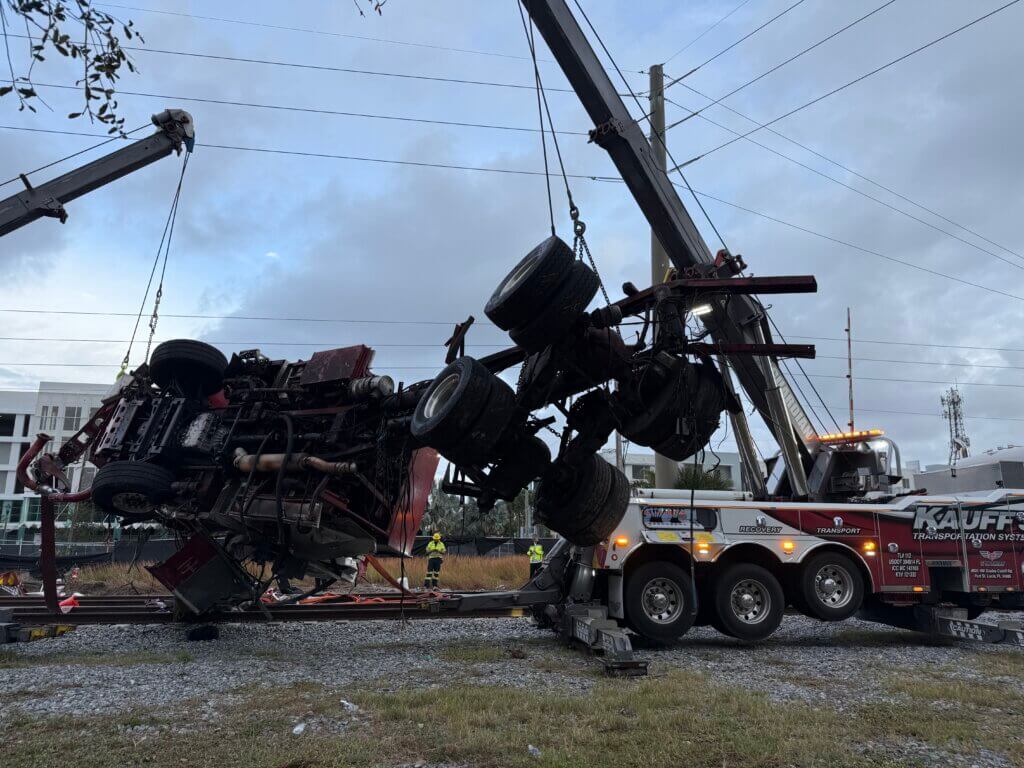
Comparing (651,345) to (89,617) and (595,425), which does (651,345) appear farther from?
(89,617)

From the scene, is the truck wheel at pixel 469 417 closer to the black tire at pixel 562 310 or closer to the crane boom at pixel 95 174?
the black tire at pixel 562 310

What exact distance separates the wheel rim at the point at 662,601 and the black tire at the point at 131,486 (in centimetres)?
557

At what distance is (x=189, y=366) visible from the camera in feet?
27.3

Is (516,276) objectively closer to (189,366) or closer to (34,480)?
(189,366)

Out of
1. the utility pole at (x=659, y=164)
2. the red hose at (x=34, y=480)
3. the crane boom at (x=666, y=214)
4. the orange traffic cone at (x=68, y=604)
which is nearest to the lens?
the red hose at (x=34, y=480)

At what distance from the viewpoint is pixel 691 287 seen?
5.84 metres

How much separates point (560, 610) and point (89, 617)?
571cm

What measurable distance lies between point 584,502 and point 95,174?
30.6 ft

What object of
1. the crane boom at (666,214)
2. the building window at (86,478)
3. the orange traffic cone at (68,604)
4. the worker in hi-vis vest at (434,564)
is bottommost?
the orange traffic cone at (68,604)

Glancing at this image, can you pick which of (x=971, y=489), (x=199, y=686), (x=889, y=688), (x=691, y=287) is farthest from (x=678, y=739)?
(x=971, y=489)

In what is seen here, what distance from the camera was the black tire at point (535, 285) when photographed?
5430 mm

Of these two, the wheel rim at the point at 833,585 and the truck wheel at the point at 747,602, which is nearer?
the truck wheel at the point at 747,602

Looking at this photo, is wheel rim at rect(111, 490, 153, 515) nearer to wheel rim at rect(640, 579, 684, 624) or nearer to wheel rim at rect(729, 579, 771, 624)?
wheel rim at rect(640, 579, 684, 624)

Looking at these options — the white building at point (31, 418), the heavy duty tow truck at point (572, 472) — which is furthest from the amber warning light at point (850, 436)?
the white building at point (31, 418)
